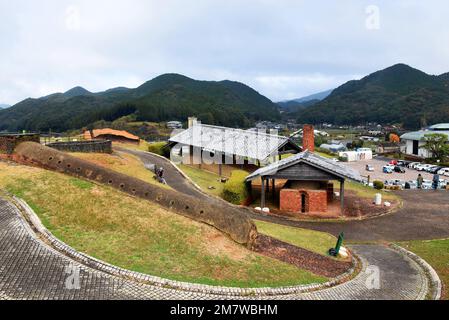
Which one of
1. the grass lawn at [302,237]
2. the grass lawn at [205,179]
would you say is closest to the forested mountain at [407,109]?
the grass lawn at [205,179]

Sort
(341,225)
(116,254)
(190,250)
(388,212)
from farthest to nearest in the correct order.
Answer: (388,212), (341,225), (190,250), (116,254)

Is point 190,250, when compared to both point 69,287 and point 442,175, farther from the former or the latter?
point 442,175

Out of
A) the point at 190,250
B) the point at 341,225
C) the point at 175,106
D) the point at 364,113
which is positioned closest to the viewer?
the point at 190,250

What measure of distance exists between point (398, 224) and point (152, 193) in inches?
664

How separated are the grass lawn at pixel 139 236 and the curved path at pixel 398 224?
957cm

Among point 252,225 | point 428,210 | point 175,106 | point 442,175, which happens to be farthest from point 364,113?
point 252,225

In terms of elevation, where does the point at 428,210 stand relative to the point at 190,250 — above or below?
below

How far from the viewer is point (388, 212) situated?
1081 inches

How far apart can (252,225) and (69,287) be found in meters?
7.88

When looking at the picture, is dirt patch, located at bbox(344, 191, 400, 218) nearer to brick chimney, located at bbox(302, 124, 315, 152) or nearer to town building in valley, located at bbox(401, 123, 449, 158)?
brick chimney, located at bbox(302, 124, 315, 152)

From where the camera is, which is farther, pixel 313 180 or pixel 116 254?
pixel 313 180

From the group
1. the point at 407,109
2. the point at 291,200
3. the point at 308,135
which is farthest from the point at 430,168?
the point at 407,109

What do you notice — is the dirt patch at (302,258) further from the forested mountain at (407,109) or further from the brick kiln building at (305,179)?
the forested mountain at (407,109)

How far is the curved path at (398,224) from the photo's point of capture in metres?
21.8
